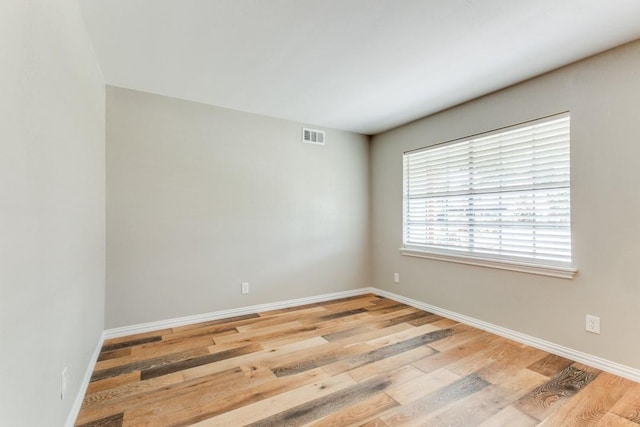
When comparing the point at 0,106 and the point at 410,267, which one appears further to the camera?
the point at 410,267

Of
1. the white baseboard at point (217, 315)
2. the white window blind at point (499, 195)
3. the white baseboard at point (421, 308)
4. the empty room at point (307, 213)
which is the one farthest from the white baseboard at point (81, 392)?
the white window blind at point (499, 195)

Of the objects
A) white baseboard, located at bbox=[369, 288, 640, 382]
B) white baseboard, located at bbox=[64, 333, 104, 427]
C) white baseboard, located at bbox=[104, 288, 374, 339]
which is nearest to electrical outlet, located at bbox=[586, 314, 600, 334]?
white baseboard, located at bbox=[369, 288, 640, 382]

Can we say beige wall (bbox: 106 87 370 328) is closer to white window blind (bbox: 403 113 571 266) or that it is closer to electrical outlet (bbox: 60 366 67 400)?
white window blind (bbox: 403 113 571 266)

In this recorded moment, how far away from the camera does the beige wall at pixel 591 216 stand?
2104 mm

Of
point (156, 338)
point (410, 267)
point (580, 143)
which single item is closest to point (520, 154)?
point (580, 143)

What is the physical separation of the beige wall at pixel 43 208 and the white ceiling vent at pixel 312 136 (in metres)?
2.33

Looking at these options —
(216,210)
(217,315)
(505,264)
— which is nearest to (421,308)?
(505,264)

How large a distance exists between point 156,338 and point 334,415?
1.93 m

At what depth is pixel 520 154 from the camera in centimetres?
274

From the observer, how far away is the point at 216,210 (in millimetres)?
3303

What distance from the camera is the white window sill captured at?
2.41 metres

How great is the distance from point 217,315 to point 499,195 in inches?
127

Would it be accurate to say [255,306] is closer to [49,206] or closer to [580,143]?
[49,206]

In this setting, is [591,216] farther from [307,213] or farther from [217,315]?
[217,315]
